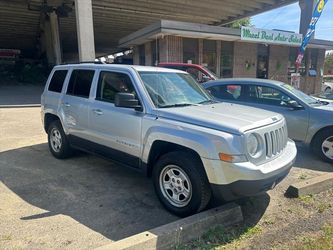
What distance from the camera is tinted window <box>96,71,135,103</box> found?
439 centimetres

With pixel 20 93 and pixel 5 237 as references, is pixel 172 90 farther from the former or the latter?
pixel 20 93

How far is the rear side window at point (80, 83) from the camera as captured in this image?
507cm

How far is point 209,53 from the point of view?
17.9m

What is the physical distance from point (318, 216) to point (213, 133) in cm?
186

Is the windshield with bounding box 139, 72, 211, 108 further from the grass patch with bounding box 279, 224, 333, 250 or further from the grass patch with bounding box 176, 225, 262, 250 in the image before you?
the grass patch with bounding box 279, 224, 333, 250

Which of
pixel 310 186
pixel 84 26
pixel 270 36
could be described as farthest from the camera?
pixel 270 36

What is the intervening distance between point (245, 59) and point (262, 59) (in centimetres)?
163

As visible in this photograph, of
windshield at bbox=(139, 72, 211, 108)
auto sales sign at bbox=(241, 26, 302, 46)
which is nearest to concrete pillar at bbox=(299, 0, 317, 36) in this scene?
auto sales sign at bbox=(241, 26, 302, 46)

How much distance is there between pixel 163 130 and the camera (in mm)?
3719

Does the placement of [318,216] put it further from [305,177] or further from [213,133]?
[213,133]

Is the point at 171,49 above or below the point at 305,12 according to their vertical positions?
below

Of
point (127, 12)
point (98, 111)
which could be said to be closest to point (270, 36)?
point (127, 12)

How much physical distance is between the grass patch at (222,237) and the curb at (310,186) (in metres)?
1.13

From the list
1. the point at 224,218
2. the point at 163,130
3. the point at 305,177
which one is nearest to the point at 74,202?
the point at 163,130
